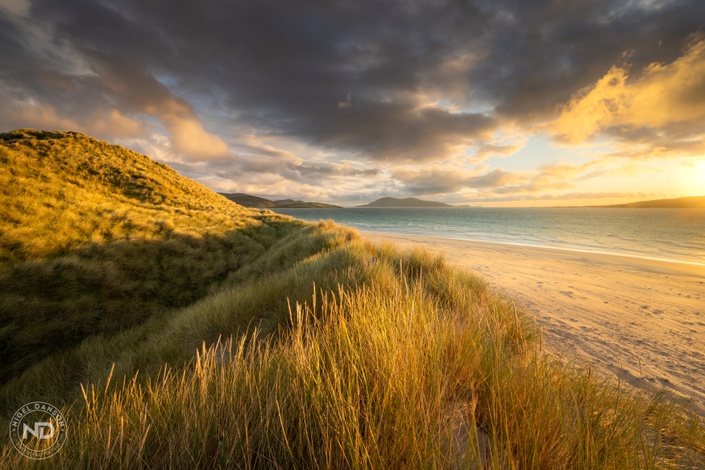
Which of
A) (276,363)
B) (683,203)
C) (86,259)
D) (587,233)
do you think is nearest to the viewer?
(276,363)

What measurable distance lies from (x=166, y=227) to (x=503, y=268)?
15112 millimetres

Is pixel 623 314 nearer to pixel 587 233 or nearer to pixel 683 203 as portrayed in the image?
pixel 587 233

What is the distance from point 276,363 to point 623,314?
30.1 ft

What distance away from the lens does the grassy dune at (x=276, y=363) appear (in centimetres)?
121

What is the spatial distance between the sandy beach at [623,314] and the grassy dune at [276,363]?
0.58 meters

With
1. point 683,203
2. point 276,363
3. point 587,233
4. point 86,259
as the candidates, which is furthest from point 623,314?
point 683,203

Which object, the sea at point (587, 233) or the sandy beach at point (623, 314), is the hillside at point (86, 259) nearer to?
the sea at point (587, 233)

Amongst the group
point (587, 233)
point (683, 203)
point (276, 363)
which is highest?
point (683, 203)

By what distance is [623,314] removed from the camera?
6738mm

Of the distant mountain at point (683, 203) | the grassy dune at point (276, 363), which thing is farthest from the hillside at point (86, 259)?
the distant mountain at point (683, 203)

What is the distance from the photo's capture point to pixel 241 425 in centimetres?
129

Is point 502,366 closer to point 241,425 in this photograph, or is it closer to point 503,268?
point 241,425

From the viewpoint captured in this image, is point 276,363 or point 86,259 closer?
point 276,363

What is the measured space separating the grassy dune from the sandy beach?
0.58m
